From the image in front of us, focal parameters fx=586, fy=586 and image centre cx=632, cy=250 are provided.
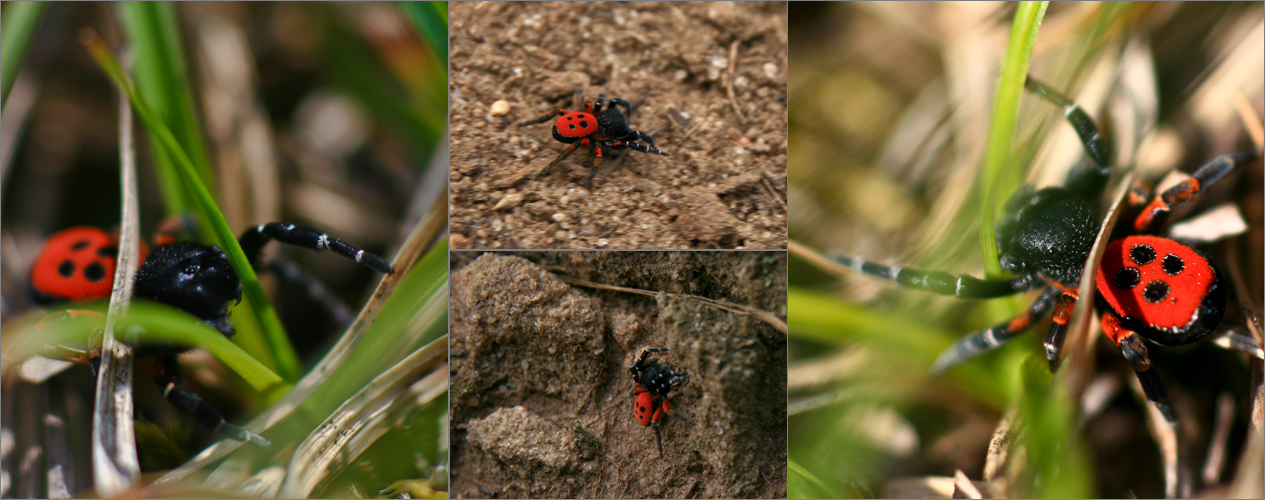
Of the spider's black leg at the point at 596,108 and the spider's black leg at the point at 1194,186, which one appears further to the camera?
the spider's black leg at the point at 1194,186

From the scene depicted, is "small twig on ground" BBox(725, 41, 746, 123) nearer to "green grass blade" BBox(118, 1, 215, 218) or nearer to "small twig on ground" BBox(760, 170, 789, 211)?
"small twig on ground" BBox(760, 170, 789, 211)

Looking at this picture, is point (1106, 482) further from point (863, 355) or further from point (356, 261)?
point (356, 261)

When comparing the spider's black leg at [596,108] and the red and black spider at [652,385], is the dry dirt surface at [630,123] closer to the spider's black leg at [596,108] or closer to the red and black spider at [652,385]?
the spider's black leg at [596,108]

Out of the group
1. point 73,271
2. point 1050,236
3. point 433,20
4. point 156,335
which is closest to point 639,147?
point 433,20

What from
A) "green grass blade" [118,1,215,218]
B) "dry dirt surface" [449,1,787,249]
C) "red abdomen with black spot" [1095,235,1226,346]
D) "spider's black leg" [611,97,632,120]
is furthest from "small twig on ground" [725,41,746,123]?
"green grass blade" [118,1,215,218]

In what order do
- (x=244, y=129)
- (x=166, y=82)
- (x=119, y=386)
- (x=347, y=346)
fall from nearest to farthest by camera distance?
(x=119, y=386)
(x=347, y=346)
(x=166, y=82)
(x=244, y=129)

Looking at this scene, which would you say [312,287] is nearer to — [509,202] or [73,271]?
[73,271]

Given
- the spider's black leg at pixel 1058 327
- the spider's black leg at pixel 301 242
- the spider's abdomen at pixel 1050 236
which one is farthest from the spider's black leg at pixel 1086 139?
the spider's black leg at pixel 301 242
